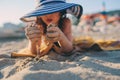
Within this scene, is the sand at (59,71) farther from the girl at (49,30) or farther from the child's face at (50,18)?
the child's face at (50,18)

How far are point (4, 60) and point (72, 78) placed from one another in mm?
748

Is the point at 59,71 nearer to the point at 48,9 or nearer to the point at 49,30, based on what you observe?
the point at 49,30

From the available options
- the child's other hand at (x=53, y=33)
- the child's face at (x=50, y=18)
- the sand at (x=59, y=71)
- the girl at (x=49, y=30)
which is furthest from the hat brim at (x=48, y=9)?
the sand at (x=59, y=71)

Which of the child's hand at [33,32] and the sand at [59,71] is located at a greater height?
the child's hand at [33,32]

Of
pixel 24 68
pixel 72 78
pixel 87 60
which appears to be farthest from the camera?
pixel 87 60

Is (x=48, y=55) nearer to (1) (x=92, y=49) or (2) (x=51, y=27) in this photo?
(2) (x=51, y=27)

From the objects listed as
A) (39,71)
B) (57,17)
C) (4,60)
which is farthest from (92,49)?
(39,71)

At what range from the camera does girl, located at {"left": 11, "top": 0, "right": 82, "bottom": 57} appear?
221 centimetres

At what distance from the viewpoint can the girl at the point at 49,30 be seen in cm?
221

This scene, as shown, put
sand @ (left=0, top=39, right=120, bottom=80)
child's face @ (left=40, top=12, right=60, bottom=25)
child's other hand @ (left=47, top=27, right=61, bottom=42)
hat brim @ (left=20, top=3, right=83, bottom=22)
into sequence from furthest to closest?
1. child's face @ (left=40, top=12, right=60, bottom=25)
2. hat brim @ (left=20, top=3, right=83, bottom=22)
3. child's other hand @ (left=47, top=27, right=61, bottom=42)
4. sand @ (left=0, top=39, right=120, bottom=80)

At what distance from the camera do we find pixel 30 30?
7.23ft

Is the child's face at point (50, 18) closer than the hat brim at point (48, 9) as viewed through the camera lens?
No

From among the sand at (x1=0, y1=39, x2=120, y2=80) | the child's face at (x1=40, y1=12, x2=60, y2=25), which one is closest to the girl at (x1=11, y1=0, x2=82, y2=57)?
the child's face at (x1=40, y1=12, x2=60, y2=25)

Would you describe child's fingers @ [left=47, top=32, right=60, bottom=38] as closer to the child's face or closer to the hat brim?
the hat brim
